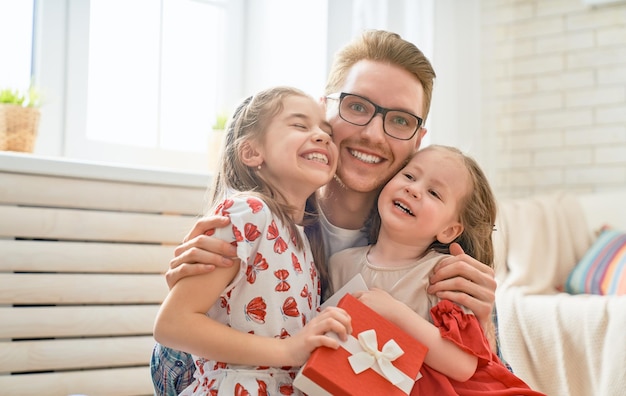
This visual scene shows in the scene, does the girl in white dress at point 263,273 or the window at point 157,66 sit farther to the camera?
the window at point 157,66

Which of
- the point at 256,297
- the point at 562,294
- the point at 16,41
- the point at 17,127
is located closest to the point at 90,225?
the point at 17,127

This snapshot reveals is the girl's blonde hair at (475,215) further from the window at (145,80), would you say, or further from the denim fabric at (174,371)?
the window at (145,80)

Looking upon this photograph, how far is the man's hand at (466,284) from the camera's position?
1.52 m

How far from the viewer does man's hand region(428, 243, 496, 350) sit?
4.99 ft

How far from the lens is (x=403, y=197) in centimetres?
161

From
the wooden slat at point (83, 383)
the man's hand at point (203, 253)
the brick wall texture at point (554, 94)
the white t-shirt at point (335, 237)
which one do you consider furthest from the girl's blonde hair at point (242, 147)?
the brick wall texture at point (554, 94)

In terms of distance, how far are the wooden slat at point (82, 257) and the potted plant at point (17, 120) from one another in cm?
38

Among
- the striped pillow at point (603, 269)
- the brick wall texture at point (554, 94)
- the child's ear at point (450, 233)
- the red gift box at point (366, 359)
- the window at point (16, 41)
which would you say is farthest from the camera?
the brick wall texture at point (554, 94)

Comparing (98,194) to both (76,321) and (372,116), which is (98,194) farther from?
(372,116)

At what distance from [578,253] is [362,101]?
2073mm

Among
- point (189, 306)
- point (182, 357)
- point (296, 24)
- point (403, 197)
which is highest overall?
point (296, 24)

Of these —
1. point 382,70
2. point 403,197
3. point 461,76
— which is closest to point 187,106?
point 461,76

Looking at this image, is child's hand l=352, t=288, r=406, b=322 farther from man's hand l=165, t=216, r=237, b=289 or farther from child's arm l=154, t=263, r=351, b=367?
man's hand l=165, t=216, r=237, b=289

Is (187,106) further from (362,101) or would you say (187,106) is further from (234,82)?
(362,101)
